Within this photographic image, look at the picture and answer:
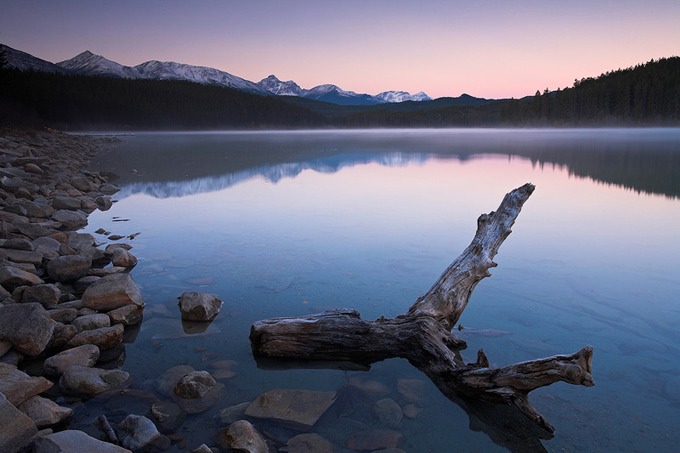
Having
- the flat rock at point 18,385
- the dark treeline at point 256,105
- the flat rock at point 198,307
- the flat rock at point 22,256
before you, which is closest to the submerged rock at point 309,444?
the flat rock at point 18,385

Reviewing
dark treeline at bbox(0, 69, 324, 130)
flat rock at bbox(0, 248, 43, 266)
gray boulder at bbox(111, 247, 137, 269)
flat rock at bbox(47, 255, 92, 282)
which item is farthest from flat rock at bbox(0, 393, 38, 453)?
dark treeline at bbox(0, 69, 324, 130)

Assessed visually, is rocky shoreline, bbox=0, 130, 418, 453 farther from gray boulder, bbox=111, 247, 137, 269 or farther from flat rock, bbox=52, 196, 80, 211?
flat rock, bbox=52, 196, 80, 211

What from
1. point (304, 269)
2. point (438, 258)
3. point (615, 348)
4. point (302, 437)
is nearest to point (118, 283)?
point (304, 269)

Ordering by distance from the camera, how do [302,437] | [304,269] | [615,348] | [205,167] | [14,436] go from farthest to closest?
[205,167], [304,269], [615,348], [302,437], [14,436]

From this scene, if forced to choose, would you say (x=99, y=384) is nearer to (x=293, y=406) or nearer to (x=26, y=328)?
(x=26, y=328)

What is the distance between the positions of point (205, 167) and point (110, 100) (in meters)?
92.0

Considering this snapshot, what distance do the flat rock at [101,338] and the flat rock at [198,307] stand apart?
728 millimetres

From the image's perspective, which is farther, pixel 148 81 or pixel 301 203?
pixel 148 81

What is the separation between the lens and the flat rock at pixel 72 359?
3.79m

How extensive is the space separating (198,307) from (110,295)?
37.3 inches

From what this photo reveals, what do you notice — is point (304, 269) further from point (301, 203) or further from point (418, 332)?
point (301, 203)

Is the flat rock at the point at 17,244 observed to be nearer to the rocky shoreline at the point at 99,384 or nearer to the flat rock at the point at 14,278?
the rocky shoreline at the point at 99,384

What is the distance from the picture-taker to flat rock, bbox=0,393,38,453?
270cm

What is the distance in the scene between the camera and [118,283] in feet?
16.9
